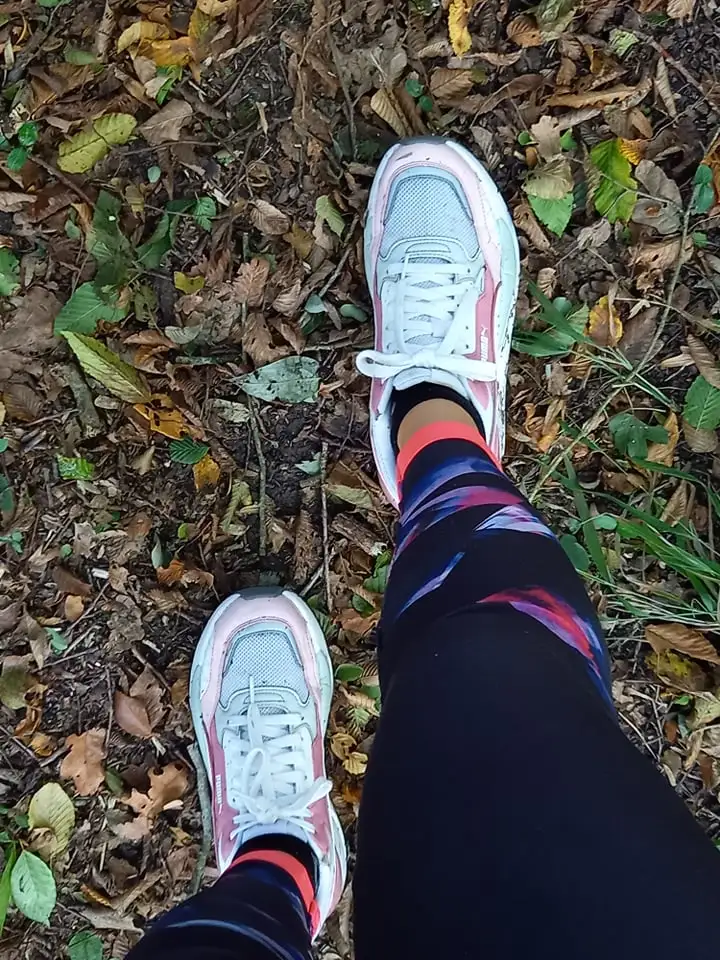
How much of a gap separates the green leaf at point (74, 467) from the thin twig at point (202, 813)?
55cm

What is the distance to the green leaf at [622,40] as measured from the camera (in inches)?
55.2

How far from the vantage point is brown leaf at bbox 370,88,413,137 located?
1.42 metres

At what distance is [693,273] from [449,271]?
0.43m

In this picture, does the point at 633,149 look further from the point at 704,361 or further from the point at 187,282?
the point at 187,282

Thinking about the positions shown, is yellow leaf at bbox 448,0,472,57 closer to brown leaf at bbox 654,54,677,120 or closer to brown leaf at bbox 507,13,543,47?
brown leaf at bbox 507,13,543,47

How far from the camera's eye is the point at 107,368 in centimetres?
145

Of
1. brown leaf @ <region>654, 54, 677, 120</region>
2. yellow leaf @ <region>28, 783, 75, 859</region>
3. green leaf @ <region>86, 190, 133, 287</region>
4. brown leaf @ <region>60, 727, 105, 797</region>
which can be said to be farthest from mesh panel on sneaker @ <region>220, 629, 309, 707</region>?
brown leaf @ <region>654, 54, 677, 120</region>

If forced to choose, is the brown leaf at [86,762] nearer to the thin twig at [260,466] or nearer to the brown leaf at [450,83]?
the thin twig at [260,466]

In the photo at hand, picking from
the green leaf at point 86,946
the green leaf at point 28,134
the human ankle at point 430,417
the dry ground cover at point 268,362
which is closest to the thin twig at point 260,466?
the dry ground cover at point 268,362

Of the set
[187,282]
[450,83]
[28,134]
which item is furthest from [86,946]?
[450,83]

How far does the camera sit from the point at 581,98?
4.62 ft

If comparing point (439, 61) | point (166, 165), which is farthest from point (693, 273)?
point (166, 165)

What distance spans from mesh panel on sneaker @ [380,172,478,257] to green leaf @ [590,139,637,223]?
229mm

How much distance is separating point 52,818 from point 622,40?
5.64ft
